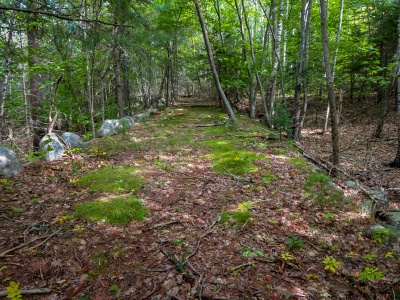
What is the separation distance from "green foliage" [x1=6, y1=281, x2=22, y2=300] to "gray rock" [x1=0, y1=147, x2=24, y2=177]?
3189mm

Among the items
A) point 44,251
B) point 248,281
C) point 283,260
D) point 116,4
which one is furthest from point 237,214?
point 116,4

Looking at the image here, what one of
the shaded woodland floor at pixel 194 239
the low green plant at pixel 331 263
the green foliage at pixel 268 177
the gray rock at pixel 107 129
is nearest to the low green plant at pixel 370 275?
the shaded woodland floor at pixel 194 239

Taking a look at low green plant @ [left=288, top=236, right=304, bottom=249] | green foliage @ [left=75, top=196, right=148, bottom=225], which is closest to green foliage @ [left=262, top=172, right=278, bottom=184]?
low green plant @ [left=288, top=236, right=304, bottom=249]

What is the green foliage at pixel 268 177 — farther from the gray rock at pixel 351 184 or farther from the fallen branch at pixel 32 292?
the fallen branch at pixel 32 292

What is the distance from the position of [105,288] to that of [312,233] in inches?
108

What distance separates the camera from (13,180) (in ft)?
14.0

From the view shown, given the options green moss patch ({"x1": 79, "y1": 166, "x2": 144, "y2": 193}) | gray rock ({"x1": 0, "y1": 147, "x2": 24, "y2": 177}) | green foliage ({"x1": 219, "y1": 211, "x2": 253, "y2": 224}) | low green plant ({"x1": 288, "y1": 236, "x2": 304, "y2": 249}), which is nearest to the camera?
low green plant ({"x1": 288, "y1": 236, "x2": 304, "y2": 249})

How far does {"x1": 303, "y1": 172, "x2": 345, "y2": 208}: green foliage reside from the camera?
3961mm

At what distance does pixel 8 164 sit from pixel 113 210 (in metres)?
2.75

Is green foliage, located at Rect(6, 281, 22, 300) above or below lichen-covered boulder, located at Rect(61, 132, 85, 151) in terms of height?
below

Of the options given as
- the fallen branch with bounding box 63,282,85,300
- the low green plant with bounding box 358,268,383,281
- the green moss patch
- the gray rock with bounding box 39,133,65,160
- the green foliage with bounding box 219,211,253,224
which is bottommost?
the fallen branch with bounding box 63,282,85,300

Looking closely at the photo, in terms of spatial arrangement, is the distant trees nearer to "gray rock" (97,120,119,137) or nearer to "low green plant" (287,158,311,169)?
"gray rock" (97,120,119,137)

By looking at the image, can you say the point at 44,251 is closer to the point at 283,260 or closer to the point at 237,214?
the point at 237,214

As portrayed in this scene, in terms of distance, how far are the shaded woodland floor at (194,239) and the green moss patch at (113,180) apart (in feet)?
0.49
